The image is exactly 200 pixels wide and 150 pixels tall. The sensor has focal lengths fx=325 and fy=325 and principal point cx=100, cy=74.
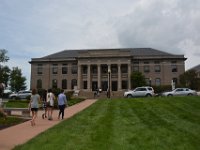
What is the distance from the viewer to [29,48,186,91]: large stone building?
277 feet

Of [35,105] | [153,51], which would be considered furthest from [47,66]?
[35,105]

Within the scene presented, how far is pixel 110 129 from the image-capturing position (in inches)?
510

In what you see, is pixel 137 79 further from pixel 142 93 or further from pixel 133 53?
pixel 142 93

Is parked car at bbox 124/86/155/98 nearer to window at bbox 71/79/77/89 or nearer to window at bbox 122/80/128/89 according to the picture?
window at bbox 122/80/128/89

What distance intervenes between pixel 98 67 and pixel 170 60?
1902cm

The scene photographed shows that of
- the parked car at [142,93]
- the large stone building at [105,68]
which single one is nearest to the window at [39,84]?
the large stone building at [105,68]

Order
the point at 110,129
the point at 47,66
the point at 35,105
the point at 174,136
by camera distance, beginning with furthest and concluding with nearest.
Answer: the point at 47,66 < the point at 35,105 < the point at 110,129 < the point at 174,136

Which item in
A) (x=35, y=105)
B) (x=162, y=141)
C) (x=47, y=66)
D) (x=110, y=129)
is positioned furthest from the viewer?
(x=47, y=66)


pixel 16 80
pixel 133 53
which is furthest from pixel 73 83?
pixel 133 53

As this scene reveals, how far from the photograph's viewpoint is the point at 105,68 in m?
86.9

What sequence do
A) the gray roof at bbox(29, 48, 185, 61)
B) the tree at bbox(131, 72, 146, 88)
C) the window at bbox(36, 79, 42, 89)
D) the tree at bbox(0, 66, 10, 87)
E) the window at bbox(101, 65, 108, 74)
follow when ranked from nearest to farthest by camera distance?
the tree at bbox(0, 66, 10, 87) < the tree at bbox(131, 72, 146, 88) < the gray roof at bbox(29, 48, 185, 61) < the window at bbox(101, 65, 108, 74) < the window at bbox(36, 79, 42, 89)

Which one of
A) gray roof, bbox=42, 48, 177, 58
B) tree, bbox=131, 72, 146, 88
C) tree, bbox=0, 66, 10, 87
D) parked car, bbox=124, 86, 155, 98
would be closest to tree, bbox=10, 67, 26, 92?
tree, bbox=0, 66, 10, 87

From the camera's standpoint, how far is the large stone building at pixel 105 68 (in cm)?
8438

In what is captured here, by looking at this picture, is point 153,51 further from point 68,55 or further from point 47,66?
point 47,66
